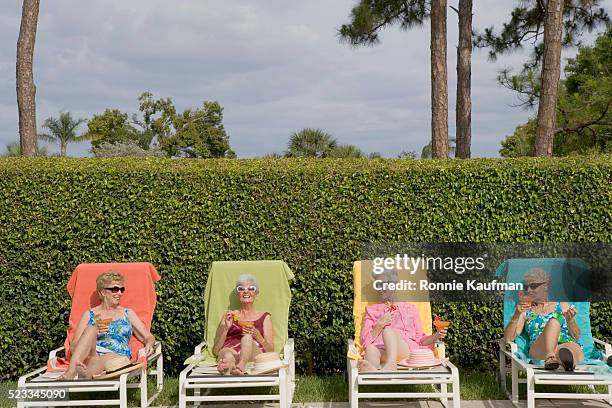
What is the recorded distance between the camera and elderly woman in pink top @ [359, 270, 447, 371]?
532 cm

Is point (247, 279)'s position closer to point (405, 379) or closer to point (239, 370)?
point (239, 370)

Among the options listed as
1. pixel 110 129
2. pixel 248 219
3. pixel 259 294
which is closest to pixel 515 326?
pixel 259 294

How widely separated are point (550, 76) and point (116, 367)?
6.38m

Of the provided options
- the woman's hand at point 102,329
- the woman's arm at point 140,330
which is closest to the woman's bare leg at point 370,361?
the woman's arm at point 140,330

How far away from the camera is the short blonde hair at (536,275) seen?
5.75 meters

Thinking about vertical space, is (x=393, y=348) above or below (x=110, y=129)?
below

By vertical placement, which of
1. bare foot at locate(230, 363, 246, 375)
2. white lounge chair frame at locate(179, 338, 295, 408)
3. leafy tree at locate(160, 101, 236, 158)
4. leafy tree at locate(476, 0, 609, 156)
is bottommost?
white lounge chair frame at locate(179, 338, 295, 408)

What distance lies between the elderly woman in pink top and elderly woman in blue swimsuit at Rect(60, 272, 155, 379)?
5.99 feet

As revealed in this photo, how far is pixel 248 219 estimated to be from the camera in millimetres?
6312

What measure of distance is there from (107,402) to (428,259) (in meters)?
3.17

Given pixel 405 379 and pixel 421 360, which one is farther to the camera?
pixel 421 360

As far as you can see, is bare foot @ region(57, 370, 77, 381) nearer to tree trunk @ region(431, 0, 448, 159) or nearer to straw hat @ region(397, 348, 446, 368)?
straw hat @ region(397, 348, 446, 368)

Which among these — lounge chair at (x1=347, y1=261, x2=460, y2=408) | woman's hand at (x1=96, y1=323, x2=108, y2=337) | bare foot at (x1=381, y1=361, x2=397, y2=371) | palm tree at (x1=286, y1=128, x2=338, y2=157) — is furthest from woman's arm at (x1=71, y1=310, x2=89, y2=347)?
palm tree at (x1=286, y1=128, x2=338, y2=157)

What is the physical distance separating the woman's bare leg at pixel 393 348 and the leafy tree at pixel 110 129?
41.1m
